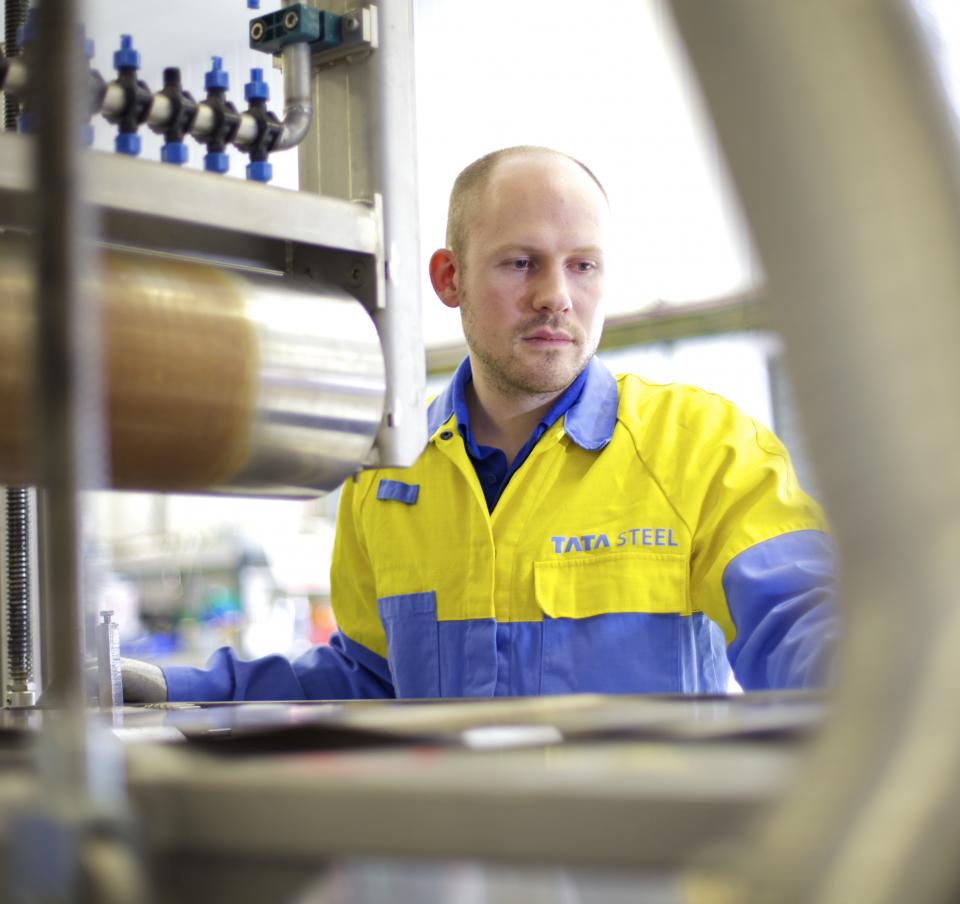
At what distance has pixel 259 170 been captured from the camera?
93 centimetres

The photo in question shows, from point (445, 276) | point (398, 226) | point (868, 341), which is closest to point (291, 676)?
point (445, 276)

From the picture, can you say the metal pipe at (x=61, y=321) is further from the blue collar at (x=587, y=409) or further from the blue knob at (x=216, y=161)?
the blue collar at (x=587, y=409)

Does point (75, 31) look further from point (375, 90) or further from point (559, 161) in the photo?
point (559, 161)

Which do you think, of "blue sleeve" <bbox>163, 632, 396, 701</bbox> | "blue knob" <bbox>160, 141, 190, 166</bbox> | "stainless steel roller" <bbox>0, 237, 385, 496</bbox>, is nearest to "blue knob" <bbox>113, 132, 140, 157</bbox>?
"blue knob" <bbox>160, 141, 190, 166</bbox>

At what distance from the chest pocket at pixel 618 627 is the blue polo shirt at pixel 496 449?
23 cm

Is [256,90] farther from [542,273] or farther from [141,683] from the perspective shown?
[542,273]

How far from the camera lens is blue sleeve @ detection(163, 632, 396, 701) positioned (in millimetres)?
1521

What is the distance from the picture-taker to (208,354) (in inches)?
27.9

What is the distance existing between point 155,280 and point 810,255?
48 centimetres

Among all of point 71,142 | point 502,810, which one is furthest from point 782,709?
point 71,142

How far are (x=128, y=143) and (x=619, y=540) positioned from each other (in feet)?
3.32

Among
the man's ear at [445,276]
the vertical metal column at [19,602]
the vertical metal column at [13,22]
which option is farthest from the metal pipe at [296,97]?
the man's ear at [445,276]

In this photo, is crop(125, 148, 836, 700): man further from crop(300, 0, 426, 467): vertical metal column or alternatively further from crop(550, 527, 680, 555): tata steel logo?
crop(300, 0, 426, 467): vertical metal column

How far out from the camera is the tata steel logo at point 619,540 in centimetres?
166
